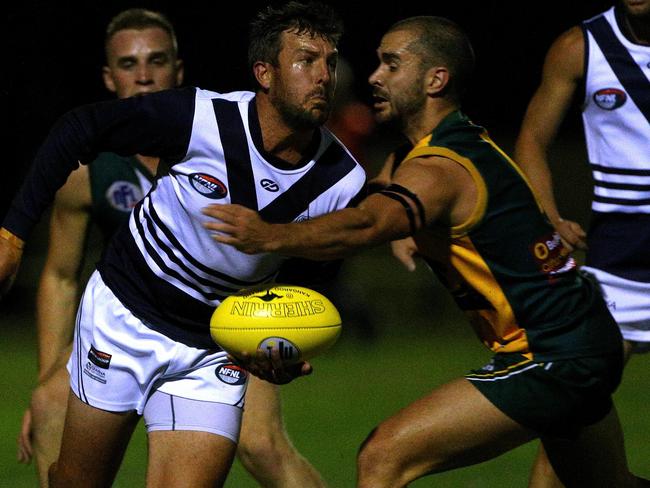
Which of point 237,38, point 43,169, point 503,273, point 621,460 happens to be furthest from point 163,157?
point 237,38

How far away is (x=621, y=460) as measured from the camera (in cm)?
459

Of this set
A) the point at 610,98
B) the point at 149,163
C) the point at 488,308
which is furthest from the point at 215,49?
the point at 488,308

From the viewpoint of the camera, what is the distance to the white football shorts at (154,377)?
4469mm

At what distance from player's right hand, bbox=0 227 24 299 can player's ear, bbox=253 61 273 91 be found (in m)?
1.00

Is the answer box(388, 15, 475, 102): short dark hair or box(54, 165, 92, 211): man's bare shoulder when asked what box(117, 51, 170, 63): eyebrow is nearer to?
box(54, 165, 92, 211): man's bare shoulder

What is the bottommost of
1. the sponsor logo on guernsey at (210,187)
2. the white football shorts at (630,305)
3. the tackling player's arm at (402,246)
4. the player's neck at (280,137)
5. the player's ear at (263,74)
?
the white football shorts at (630,305)

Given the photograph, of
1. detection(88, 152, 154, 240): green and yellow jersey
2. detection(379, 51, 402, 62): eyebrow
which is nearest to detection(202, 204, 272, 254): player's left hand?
detection(379, 51, 402, 62): eyebrow

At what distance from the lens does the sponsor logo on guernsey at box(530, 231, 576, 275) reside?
4.39 meters

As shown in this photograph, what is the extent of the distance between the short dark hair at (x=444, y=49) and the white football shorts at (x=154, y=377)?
125cm

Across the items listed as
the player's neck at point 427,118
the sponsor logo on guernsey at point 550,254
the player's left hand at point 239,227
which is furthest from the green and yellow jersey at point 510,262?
the player's left hand at point 239,227

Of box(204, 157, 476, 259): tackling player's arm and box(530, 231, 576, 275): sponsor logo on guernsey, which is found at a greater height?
box(204, 157, 476, 259): tackling player's arm

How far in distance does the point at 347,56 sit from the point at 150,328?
9841mm

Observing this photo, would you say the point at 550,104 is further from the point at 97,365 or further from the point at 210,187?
the point at 97,365

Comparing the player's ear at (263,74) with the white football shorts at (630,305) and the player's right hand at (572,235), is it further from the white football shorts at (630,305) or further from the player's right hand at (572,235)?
the white football shorts at (630,305)
